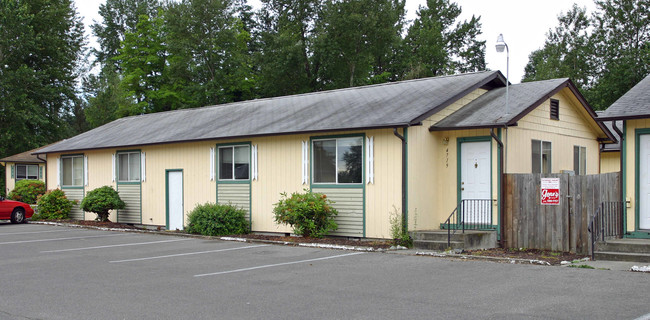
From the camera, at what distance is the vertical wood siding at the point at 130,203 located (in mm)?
22109

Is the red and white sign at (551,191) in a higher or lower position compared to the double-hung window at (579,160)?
lower

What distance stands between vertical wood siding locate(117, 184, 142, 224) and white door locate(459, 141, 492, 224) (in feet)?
40.4

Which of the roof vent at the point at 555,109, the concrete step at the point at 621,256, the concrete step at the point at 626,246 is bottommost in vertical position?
the concrete step at the point at 621,256

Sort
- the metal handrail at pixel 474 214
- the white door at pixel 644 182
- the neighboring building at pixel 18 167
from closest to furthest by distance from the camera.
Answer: the white door at pixel 644 182 → the metal handrail at pixel 474 214 → the neighboring building at pixel 18 167

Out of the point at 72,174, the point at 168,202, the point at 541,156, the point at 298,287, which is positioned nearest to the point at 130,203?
the point at 168,202

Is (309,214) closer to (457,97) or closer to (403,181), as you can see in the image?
(403,181)

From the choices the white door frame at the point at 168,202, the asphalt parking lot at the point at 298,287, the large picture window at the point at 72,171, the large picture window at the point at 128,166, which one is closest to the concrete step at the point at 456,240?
the asphalt parking lot at the point at 298,287

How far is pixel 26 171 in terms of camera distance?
132 feet

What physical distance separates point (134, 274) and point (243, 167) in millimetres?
7962

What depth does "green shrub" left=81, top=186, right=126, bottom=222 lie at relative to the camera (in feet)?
71.1

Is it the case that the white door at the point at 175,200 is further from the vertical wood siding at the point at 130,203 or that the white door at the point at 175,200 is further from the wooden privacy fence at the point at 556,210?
the wooden privacy fence at the point at 556,210

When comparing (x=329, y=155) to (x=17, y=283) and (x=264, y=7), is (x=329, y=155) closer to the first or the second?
(x=17, y=283)

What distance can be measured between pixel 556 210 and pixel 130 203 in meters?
15.2

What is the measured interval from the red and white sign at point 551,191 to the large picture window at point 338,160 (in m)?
4.48
